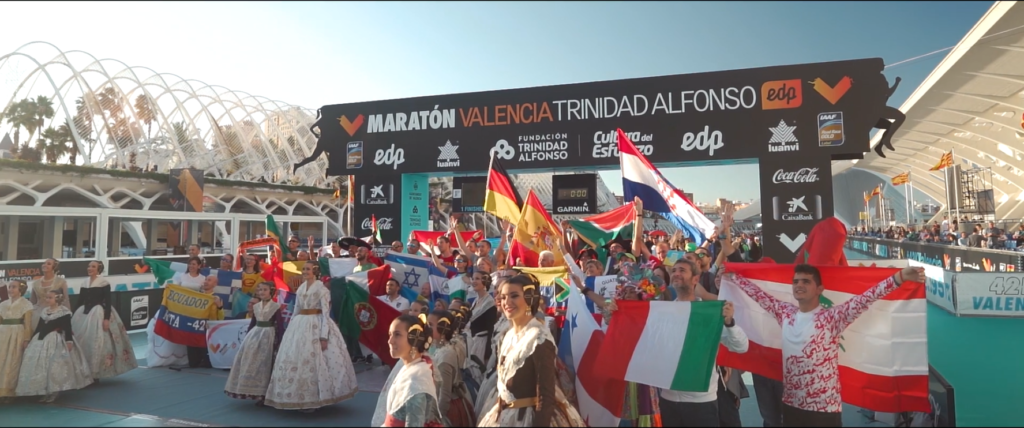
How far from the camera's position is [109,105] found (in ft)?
127

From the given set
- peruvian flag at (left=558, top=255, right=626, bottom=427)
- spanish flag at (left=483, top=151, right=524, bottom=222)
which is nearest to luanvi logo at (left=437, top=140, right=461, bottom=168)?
spanish flag at (left=483, top=151, right=524, bottom=222)

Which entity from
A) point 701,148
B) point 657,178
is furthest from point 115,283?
point 701,148

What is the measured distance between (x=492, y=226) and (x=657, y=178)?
1912 inches

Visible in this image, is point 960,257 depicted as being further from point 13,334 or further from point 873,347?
point 13,334

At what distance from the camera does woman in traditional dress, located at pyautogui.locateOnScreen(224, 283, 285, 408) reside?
19.5ft

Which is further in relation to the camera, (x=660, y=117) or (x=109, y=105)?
(x=109, y=105)

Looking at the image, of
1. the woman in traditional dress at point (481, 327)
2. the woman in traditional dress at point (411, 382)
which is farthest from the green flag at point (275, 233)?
the woman in traditional dress at point (411, 382)

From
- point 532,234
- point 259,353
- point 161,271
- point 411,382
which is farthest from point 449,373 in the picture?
point 161,271

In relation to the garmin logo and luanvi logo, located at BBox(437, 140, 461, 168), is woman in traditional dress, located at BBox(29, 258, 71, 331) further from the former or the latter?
the garmin logo

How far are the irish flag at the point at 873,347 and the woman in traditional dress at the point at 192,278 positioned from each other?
24.6 ft

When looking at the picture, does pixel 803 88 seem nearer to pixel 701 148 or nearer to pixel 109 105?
pixel 701 148

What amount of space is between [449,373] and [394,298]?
3.44 m

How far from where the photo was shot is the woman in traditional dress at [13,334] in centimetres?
606

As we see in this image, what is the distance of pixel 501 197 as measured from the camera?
28.6 ft
